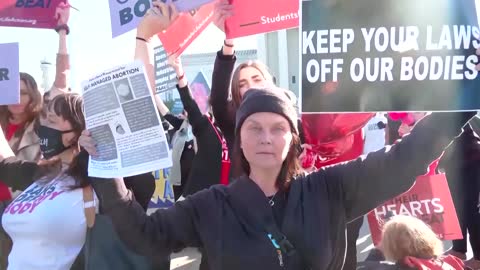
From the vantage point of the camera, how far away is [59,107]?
2.61 m

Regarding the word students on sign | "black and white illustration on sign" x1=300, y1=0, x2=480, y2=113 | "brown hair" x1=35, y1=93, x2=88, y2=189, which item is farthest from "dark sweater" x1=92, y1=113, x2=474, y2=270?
the word students on sign

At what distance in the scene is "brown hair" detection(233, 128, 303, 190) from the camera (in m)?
1.91

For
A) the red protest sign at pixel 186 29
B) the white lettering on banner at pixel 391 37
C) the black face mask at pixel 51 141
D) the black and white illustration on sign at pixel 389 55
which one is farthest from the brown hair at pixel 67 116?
the white lettering on banner at pixel 391 37

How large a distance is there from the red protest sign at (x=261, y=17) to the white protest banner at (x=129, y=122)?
A: 101 cm

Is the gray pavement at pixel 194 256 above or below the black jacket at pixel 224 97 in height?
below

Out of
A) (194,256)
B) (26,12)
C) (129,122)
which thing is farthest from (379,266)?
(194,256)

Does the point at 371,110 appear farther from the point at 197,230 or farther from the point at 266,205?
the point at 197,230

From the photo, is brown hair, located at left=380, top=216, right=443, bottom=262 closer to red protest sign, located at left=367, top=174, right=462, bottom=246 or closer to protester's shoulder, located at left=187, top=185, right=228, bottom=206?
red protest sign, located at left=367, top=174, right=462, bottom=246

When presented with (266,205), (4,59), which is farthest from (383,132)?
(266,205)

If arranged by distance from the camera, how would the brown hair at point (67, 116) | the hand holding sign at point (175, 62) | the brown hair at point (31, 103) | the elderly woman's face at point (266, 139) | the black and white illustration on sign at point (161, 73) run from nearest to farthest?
1. the elderly woman's face at point (266, 139)
2. the brown hair at point (67, 116)
3. the hand holding sign at point (175, 62)
4. the brown hair at point (31, 103)
5. the black and white illustration on sign at point (161, 73)

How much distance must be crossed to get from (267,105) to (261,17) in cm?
108

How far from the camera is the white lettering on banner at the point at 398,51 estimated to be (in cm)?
196

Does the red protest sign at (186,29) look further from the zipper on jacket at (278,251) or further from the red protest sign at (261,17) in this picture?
the zipper on jacket at (278,251)

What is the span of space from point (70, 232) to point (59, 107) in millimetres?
608
